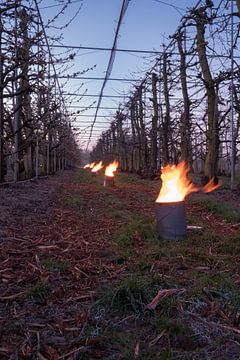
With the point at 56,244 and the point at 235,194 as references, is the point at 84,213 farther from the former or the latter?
the point at 235,194

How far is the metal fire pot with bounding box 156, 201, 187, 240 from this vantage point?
214 inches

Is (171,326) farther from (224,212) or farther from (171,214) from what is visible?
(224,212)

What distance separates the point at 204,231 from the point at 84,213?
117 inches

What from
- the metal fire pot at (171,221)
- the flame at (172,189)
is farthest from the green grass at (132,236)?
the flame at (172,189)

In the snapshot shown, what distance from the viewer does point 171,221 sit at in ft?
17.7

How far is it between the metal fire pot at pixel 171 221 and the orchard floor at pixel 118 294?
5.2 inches

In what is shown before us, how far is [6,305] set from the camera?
10.5 feet

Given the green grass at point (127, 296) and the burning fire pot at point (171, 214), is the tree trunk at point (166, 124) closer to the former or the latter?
the burning fire pot at point (171, 214)

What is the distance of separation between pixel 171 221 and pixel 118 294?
7.55ft

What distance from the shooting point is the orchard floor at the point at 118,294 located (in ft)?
8.43

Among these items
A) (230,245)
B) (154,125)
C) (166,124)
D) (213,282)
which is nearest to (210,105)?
(166,124)

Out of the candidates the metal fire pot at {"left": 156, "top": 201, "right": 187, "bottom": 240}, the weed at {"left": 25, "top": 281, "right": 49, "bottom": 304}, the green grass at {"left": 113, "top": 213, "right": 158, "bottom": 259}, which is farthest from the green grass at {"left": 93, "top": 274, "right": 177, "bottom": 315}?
the metal fire pot at {"left": 156, "top": 201, "right": 187, "bottom": 240}

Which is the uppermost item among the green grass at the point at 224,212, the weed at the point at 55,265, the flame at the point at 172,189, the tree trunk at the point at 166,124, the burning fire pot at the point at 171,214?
the tree trunk at the point at 166,124

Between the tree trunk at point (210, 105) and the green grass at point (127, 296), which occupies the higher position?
the tree trunk at point (210, 105)
